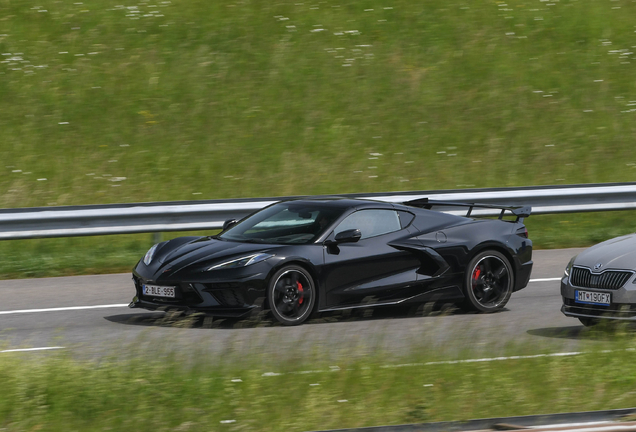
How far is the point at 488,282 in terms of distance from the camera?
9.91m

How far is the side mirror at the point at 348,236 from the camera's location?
9.16m

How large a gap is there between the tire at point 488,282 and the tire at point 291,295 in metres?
1.81

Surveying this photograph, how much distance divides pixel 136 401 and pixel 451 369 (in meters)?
2.15

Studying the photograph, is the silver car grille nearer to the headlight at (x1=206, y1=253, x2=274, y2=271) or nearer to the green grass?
the green grass

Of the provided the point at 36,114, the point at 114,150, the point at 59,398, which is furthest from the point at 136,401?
the point at 36,114

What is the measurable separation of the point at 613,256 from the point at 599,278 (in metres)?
0.26

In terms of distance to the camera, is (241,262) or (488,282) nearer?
(241,262)

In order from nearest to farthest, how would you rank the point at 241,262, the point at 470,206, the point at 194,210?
the point at 241,262 < the point at 470,206 < the point at 194,210

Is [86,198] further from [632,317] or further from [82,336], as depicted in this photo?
[632,317]

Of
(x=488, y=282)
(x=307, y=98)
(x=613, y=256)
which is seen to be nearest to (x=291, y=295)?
(x=488, y=282)

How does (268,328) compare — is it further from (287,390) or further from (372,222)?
(287,390)

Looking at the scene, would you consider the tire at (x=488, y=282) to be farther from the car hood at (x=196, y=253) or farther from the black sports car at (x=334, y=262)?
the car hood at (x=196, y=253)

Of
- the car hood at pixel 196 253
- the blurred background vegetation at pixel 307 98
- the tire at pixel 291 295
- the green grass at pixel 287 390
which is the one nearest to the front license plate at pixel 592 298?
the green grass at pixel 287 390

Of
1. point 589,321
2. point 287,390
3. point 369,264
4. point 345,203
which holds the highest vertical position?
point 345,203
